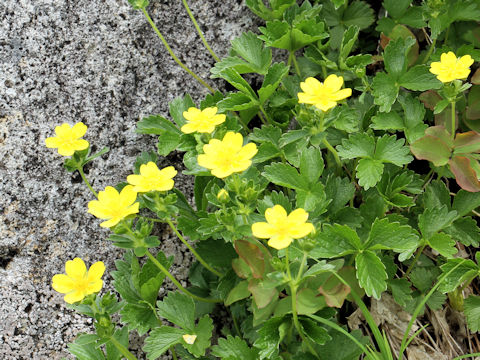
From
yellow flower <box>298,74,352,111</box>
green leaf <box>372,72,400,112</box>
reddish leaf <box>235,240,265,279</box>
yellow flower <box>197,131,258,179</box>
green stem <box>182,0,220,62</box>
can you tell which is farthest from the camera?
green stem <box>182,0,220,62</box>

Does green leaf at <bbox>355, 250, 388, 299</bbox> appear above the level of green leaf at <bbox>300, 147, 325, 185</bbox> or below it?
below

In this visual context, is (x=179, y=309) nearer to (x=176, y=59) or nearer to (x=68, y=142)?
(x=68, y=142)

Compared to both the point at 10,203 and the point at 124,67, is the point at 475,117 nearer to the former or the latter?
the point at 124,67

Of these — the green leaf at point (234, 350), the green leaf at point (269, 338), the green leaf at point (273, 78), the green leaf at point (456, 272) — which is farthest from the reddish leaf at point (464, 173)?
the green leaf at point (234, 350)

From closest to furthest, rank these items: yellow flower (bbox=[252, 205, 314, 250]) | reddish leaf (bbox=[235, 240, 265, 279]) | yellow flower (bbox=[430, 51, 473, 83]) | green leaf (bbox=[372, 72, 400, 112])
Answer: yellow flower (bbox=[252, 205, 314, 250])
reddish leaf (bbox=[235, 240, 265, 279])
yellow flower (bbox=[430, 51, 473, 83])
green leaf (bbox=[372, 72, 400, 112])

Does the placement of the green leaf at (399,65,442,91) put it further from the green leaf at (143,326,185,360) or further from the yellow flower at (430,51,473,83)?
the green leaf at (143,326,185,360)

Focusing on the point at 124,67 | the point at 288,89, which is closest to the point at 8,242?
the point at 124,67

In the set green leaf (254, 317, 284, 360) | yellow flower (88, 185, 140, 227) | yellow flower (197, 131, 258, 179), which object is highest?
yellow flower (197, 131, 258, 179)

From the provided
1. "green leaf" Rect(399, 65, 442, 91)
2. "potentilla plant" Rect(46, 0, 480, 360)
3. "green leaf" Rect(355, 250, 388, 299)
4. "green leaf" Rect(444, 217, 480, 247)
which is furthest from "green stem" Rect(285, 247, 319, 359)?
"green leaf" Rect(399, 65, 442, 91)

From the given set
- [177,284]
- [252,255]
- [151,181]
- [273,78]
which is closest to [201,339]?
[177,284]
